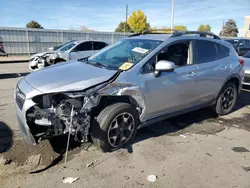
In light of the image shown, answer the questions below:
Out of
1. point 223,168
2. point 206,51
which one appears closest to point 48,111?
point 223,168

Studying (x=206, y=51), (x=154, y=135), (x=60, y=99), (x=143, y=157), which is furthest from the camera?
(x=206, y=51)

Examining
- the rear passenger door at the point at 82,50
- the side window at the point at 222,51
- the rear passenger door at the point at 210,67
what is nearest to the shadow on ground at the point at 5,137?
the rear passenger door at the point at 210,67

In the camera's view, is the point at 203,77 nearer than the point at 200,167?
No

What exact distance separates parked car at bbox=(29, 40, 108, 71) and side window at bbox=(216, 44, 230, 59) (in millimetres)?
6892

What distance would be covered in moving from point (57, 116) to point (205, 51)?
10.4ft

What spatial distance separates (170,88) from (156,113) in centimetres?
48

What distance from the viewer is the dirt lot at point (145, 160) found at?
302cm

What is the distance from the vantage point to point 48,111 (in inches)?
126

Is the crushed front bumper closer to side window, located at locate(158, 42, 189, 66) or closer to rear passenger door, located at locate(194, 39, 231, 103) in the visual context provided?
side window, located at locate(158, 42, 189, 66)

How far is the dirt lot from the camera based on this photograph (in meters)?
3.02

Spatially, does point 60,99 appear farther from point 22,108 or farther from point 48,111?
point 22,108

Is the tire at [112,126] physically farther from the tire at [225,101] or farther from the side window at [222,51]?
the side window at [222,51]

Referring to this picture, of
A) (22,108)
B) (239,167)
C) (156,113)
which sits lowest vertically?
(239,167)

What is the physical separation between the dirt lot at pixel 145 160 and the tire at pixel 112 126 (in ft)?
0.57
